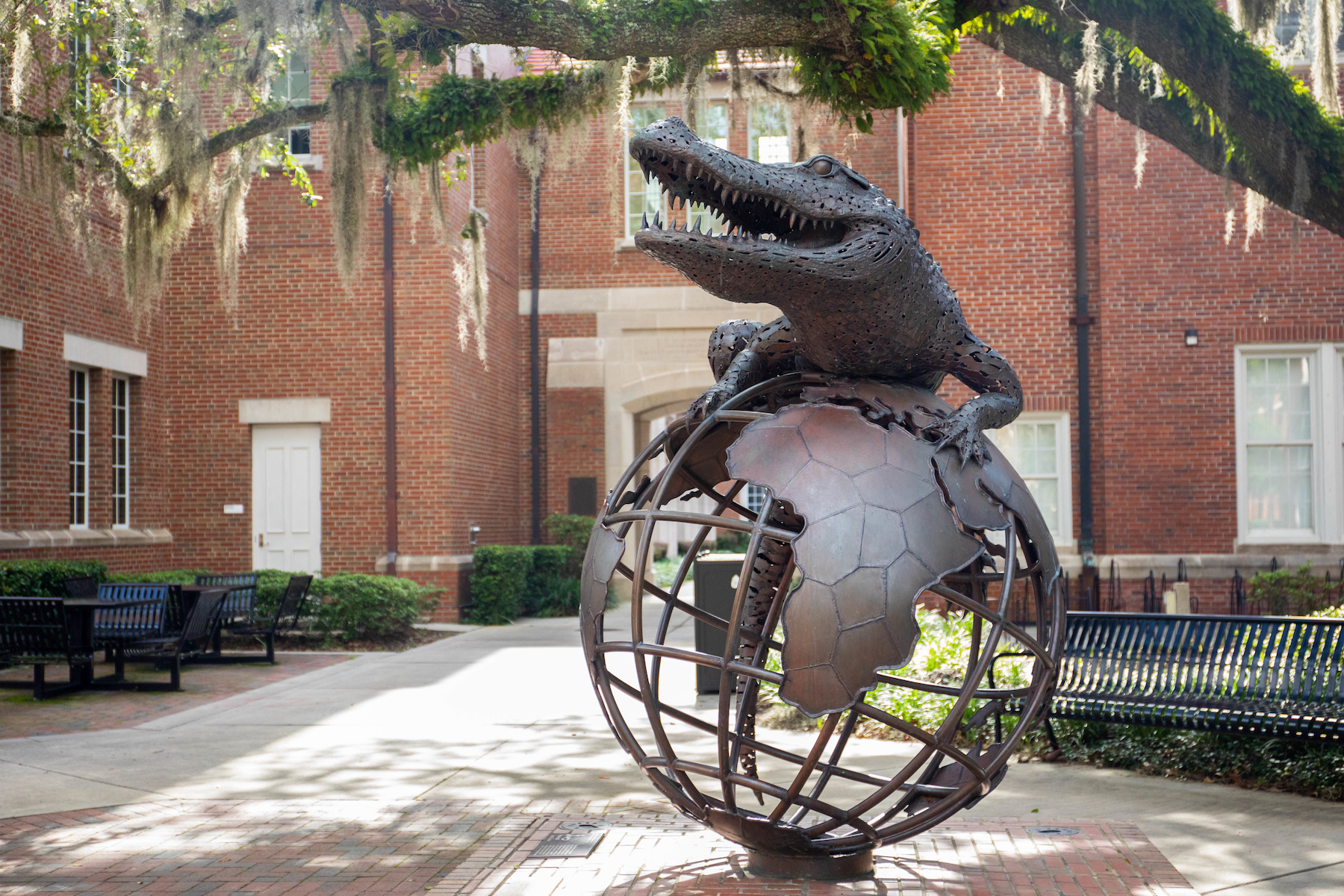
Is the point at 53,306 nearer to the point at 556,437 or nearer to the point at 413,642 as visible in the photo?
the point at 413,642

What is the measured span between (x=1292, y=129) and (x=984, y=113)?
754 cm

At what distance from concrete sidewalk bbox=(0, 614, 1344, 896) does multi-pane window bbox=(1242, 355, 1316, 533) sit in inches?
381

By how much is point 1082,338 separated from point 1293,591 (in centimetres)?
420

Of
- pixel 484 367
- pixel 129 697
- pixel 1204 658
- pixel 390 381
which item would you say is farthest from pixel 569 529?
pixel 1204 658

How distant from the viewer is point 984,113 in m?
16.2

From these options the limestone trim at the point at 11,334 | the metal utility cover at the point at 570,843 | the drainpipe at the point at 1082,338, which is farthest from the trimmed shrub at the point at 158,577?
the drainpipe at the point at 1082,338

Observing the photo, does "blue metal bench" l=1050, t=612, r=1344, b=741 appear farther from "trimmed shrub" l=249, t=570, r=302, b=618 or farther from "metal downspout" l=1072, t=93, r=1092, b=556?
"trimmed shrub" l=249, t=570, r=302, b=618

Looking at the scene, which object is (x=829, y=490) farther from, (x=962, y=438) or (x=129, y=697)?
(x=129, y=697)

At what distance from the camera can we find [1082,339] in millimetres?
15922

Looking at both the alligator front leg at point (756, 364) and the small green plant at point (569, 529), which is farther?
A: the small green plant at point (569, 529)

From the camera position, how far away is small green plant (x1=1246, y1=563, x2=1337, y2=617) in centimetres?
1436

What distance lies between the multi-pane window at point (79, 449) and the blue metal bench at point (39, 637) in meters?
4.82

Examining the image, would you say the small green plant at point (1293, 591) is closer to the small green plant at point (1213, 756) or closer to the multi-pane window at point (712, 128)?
the small green plant at point (1213, 756)

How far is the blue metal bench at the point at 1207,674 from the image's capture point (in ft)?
21.7
